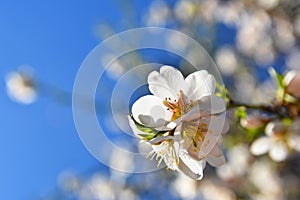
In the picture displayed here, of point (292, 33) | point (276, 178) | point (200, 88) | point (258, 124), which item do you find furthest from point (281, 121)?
point (292, 33)

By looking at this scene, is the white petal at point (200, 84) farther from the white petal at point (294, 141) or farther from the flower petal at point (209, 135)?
the white petal at point (294, 141)

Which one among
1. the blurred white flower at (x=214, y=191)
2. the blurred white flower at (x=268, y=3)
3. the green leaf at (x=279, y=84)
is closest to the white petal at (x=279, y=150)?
the green leaf at (x=279, y=84)

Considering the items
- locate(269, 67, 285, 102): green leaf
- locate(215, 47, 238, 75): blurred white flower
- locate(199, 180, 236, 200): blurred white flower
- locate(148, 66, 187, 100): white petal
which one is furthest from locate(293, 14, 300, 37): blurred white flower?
locate(148, 66, 187, 100): white petal

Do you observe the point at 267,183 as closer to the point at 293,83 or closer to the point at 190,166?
the point at 293,83

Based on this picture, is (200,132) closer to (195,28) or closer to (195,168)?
(195,168)

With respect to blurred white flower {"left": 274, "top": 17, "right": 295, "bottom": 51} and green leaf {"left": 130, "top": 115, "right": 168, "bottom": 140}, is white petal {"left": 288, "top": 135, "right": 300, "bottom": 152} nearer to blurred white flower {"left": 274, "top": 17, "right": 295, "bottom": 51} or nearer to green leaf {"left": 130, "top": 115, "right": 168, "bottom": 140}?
green leaf {"left": 130, "top": 115, "right": 168, "bottom": 140}

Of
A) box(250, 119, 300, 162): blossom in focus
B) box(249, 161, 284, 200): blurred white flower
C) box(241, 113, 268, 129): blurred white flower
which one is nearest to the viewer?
box(241, 113, 268, 129): blurred white flower
